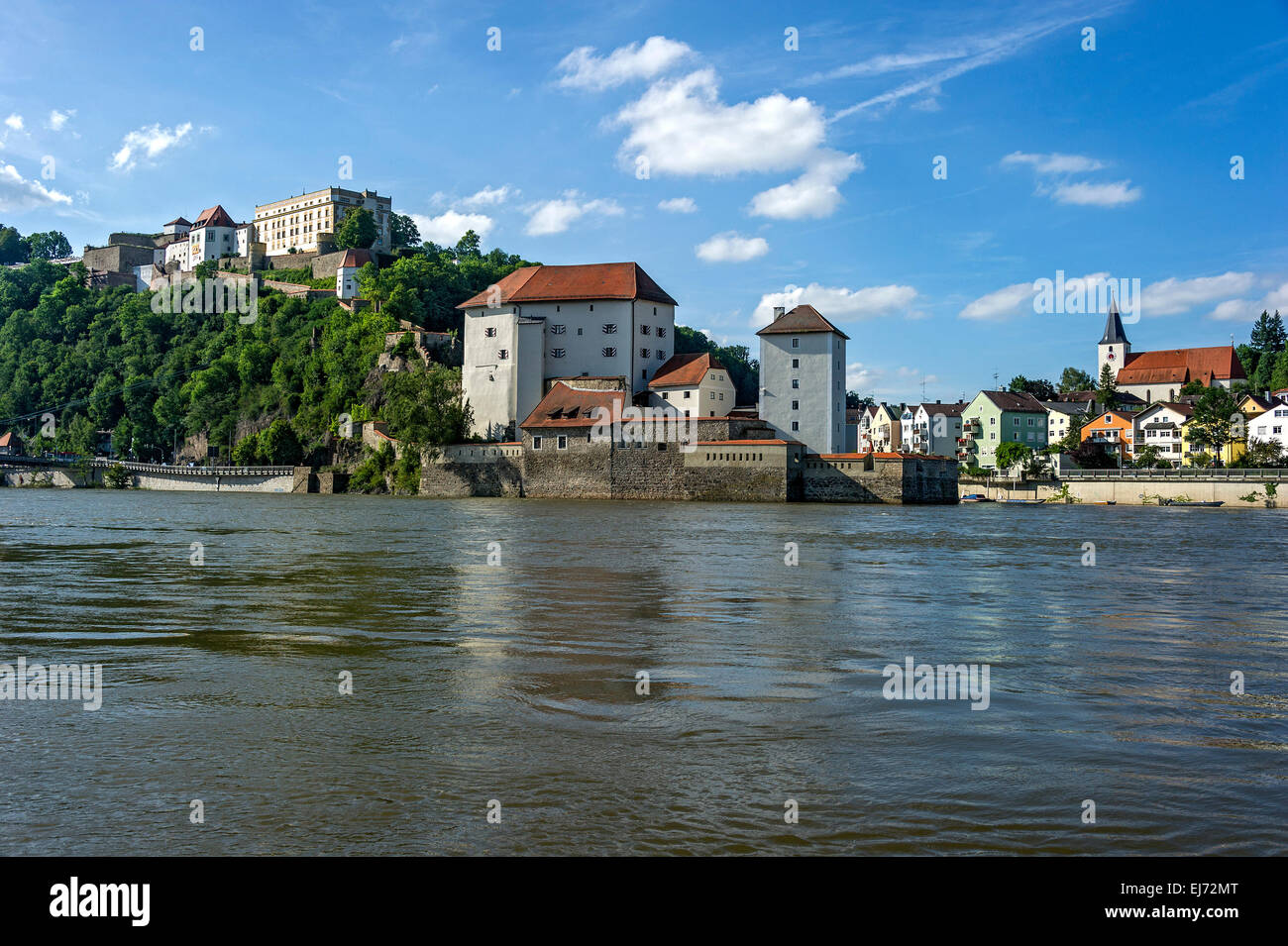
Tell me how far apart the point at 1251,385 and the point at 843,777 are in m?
127

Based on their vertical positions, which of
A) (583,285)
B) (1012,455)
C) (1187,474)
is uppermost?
(583,285)

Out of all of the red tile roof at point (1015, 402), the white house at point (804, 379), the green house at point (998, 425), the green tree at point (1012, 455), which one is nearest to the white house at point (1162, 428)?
the green house at point (998, 425)

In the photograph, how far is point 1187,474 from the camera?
70.7m

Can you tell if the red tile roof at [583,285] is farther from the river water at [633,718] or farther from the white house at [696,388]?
the river water at [633,718]

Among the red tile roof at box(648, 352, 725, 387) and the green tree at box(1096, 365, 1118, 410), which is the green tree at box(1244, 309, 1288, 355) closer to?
the green tree at box(1096, 365, 1118, 410)

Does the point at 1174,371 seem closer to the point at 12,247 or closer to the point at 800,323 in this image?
the point at 800,323

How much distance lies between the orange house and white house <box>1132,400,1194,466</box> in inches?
21.5

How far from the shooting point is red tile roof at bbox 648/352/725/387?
67.7 meters

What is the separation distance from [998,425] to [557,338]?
53.7m

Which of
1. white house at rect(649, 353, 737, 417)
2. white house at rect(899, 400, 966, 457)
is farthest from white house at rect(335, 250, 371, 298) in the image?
white house at rect(899, 400, 966, 457)

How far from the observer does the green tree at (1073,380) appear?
432ft

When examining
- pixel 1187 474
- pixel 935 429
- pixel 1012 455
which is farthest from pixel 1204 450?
pixel 935 429
